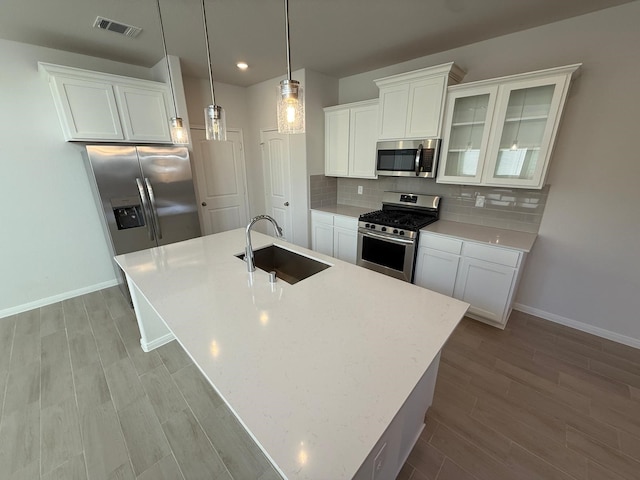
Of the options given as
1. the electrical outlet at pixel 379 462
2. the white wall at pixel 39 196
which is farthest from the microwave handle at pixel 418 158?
the white wall at pixel 39 196

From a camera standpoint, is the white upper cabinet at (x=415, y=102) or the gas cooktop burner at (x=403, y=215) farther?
the gas cooktop burner at (x=403, y=215)

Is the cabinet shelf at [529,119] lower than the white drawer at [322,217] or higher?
higher

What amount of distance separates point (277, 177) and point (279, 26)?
2.14 m

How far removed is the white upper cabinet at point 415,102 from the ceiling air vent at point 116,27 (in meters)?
2.40

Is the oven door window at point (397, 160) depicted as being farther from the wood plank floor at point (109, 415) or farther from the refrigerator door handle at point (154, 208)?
the wood plank floor at point (109, 415)

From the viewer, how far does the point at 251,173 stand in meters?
4.55

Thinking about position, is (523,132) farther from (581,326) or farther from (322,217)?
(322,217)

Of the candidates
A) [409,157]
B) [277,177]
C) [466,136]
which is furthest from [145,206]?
[466,136]

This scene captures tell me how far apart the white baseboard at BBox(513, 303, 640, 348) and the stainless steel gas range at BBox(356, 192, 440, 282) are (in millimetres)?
1262

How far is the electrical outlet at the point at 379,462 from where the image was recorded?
0.97m

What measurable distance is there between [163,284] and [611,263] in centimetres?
364

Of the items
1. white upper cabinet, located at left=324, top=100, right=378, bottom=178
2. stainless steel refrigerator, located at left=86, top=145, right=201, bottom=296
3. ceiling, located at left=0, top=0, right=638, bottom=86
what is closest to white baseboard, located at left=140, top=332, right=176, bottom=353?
stainless steel refrigerator, located at left=86, top=145, right=201, bottom=296

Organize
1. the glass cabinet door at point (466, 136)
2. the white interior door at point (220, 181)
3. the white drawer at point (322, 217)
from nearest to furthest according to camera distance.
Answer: the glass cabinet door at point (466, 136) → the white drawer at point (322, 217) → the white interior door at point (220, 181)

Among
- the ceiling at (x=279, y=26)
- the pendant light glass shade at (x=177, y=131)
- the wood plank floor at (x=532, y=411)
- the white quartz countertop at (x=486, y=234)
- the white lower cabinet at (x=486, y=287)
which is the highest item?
the ceiling at (x=279, y=26)
